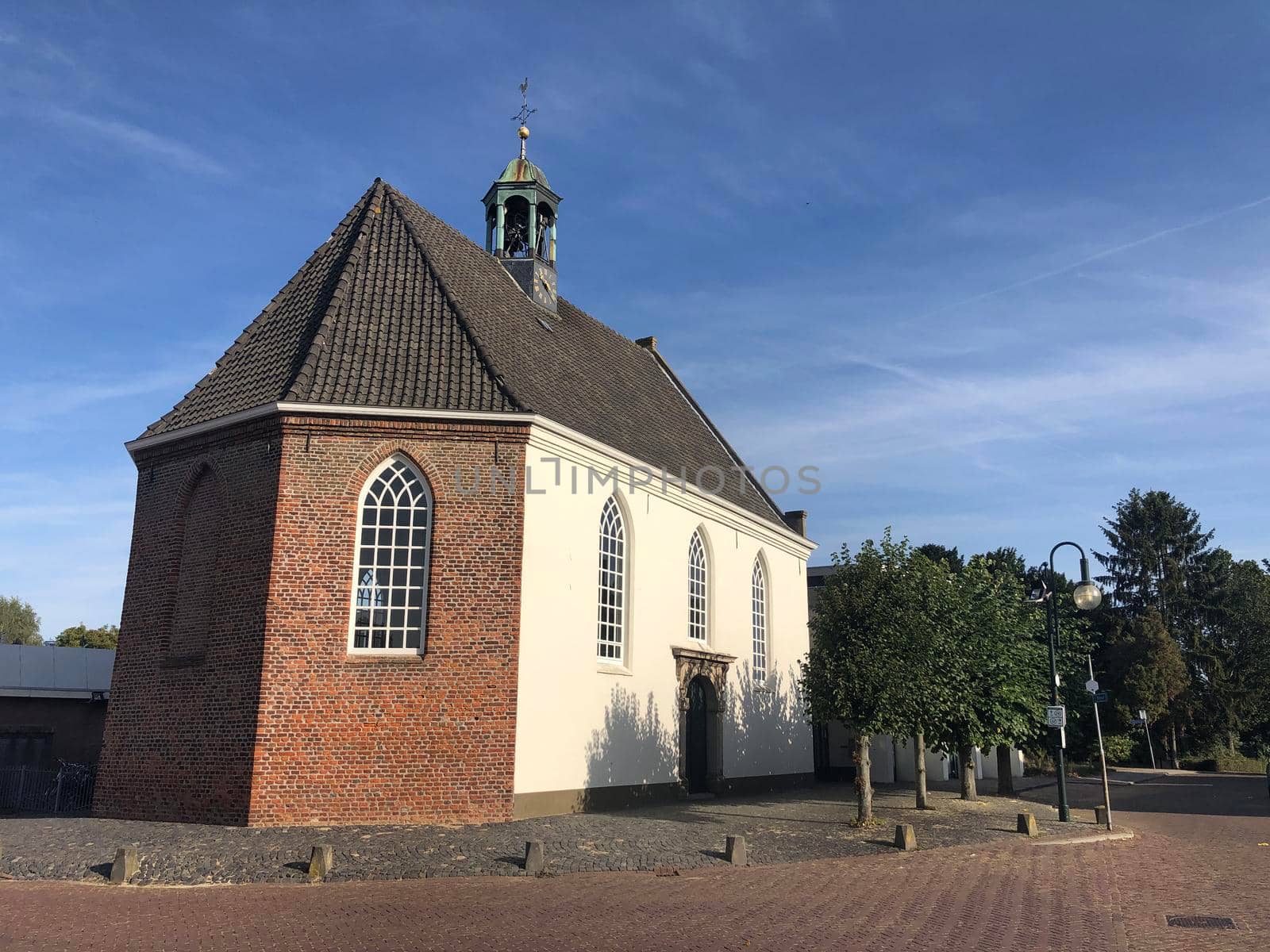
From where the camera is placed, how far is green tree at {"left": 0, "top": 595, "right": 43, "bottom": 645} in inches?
2746

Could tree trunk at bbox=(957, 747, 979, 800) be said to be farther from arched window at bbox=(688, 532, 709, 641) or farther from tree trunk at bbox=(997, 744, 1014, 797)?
arched window at bbox=(688, 532, 709, 641)

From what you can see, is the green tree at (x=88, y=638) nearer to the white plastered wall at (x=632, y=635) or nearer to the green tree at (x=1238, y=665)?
the white plastered wall at (x=632, y=635)

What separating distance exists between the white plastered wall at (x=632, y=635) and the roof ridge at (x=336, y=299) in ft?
14.1

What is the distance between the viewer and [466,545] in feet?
54.9

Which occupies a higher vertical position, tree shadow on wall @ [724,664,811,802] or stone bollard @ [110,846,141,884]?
tree shadow on wall @ [724,664,811,802]

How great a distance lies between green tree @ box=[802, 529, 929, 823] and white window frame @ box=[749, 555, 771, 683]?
22.3 ft

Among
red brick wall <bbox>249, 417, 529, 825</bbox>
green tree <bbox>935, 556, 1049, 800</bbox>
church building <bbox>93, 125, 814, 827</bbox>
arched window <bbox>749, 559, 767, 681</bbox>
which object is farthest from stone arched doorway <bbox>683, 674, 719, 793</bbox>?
red brick wall <bbox>249, 417, 529, 825</bbox>

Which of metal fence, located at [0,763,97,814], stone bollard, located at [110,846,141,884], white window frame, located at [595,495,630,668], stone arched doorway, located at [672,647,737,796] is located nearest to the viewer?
stone bollard, located at [110,846,141,884]

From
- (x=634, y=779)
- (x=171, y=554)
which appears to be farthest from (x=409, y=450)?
(x=634, y=779)

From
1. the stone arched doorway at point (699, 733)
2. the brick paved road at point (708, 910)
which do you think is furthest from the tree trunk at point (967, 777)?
the brick paved road at point (708, 910)

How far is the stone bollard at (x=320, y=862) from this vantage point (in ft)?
37.2

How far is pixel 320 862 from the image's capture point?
11.4 metres

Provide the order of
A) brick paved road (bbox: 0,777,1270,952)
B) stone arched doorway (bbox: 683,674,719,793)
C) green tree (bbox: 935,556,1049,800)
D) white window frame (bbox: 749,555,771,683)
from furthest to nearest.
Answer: white window frame (bbox: 749,555,771,683), stone arched doorway (bbox: 683,674,719,793), green tree (bbox: 935,556,1049,800), brick paved road (bbox: 0,777,1270,952)

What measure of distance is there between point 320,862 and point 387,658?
4.89 m
